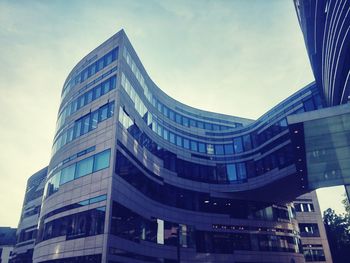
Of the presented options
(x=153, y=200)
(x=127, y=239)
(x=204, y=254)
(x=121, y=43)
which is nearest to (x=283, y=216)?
(x=204, y=254)

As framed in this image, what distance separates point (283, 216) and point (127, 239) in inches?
1419

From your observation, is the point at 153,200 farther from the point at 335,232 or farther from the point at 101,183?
→ the point at 335,232

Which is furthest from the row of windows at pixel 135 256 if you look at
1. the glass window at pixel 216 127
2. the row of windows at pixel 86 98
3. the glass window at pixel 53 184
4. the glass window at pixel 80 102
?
the glass window at pixel 216 127

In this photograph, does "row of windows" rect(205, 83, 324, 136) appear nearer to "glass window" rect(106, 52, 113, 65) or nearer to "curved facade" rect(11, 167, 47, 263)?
"glass window" rect(106, 52, 113, 65)

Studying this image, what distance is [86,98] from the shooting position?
39.0 metres

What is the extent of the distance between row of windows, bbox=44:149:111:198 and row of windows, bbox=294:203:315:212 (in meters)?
47.5

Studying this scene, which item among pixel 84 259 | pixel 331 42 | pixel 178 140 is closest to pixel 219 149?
pixel 178 140

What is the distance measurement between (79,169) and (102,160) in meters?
3.99

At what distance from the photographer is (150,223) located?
38438mm

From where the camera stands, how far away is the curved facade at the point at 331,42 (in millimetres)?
25220

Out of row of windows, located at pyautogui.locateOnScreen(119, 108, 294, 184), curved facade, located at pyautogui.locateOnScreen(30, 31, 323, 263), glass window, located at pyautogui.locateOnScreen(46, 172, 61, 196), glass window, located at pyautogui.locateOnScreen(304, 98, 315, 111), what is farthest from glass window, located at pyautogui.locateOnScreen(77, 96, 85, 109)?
glass window, located at pyautogui.locateOnScreen(304, 98, 315, 111)

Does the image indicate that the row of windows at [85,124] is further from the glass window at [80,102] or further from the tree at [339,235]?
the tree at [339,235]

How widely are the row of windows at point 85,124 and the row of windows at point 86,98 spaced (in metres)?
2.13

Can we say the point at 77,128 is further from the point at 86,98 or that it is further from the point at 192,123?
the point at 192,123
